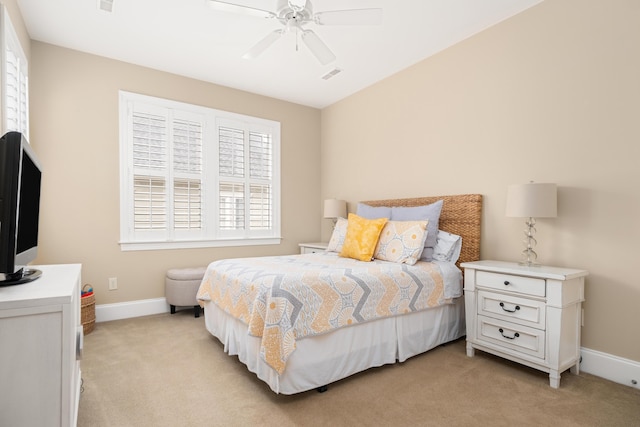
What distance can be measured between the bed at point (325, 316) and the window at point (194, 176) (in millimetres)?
1293

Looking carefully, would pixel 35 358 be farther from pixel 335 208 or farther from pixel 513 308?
pixel 335 208

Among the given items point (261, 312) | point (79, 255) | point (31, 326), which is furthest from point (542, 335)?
point (79, 255)

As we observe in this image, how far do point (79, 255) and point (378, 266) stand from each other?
3.01 m

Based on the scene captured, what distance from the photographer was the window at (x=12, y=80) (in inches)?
84.5

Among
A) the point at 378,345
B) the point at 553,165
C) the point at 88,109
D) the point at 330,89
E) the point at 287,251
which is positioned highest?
the point at 330,89

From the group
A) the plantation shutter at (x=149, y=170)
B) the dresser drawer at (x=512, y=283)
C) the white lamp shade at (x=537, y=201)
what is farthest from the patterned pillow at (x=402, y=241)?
the plantation shutter at (x=149, y=170)

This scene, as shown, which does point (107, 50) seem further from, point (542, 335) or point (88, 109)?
point (542, 335)

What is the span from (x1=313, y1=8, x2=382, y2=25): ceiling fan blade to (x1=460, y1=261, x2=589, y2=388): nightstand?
197 cm

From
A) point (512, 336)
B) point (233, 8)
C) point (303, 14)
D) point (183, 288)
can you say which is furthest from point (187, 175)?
point (512, 336)

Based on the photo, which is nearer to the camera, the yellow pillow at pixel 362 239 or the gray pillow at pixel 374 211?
the yellow pillow at pixel 362 239

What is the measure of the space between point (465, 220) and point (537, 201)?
2.63 feet

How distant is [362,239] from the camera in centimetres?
317

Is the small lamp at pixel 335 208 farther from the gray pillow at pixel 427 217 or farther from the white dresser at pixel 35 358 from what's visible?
the white dresser at pixel 35 358

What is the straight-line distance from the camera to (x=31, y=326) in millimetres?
1190
